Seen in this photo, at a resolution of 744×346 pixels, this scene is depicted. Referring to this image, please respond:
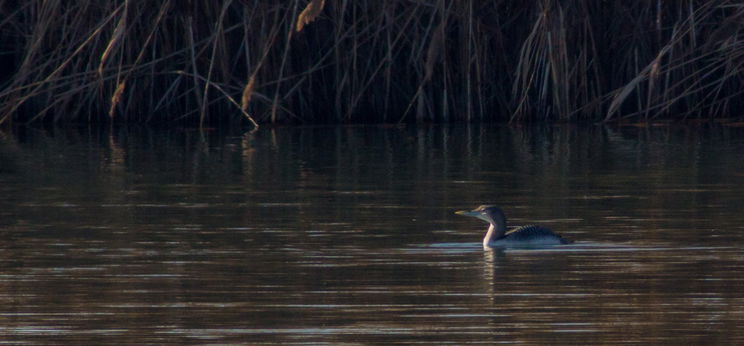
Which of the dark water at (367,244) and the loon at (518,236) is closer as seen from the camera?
the dark water at (367,244)

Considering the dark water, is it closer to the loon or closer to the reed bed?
the loon

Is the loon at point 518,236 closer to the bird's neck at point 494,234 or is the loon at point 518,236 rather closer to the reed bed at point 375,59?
the bird's neck at point 494,234

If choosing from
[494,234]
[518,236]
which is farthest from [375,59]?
[518,236]

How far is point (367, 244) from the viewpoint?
31.0 feet

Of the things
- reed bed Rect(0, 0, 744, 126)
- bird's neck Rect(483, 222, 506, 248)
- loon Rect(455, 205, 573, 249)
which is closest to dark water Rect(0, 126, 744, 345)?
loon Rect(455, 205, 573, 249)

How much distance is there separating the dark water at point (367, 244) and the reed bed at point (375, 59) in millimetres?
2141

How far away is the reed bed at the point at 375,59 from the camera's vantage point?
18953 mm

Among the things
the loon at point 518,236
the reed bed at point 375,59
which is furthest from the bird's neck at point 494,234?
the reed bed at point 375,59

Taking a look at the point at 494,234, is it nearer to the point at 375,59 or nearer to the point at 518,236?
the point at 518,236

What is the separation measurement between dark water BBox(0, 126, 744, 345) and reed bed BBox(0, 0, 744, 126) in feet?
7.02

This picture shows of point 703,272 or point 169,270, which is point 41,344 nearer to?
point 169,270

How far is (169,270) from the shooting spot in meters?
8.48

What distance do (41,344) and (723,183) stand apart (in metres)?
7.31

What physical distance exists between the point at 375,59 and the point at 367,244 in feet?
34.1
